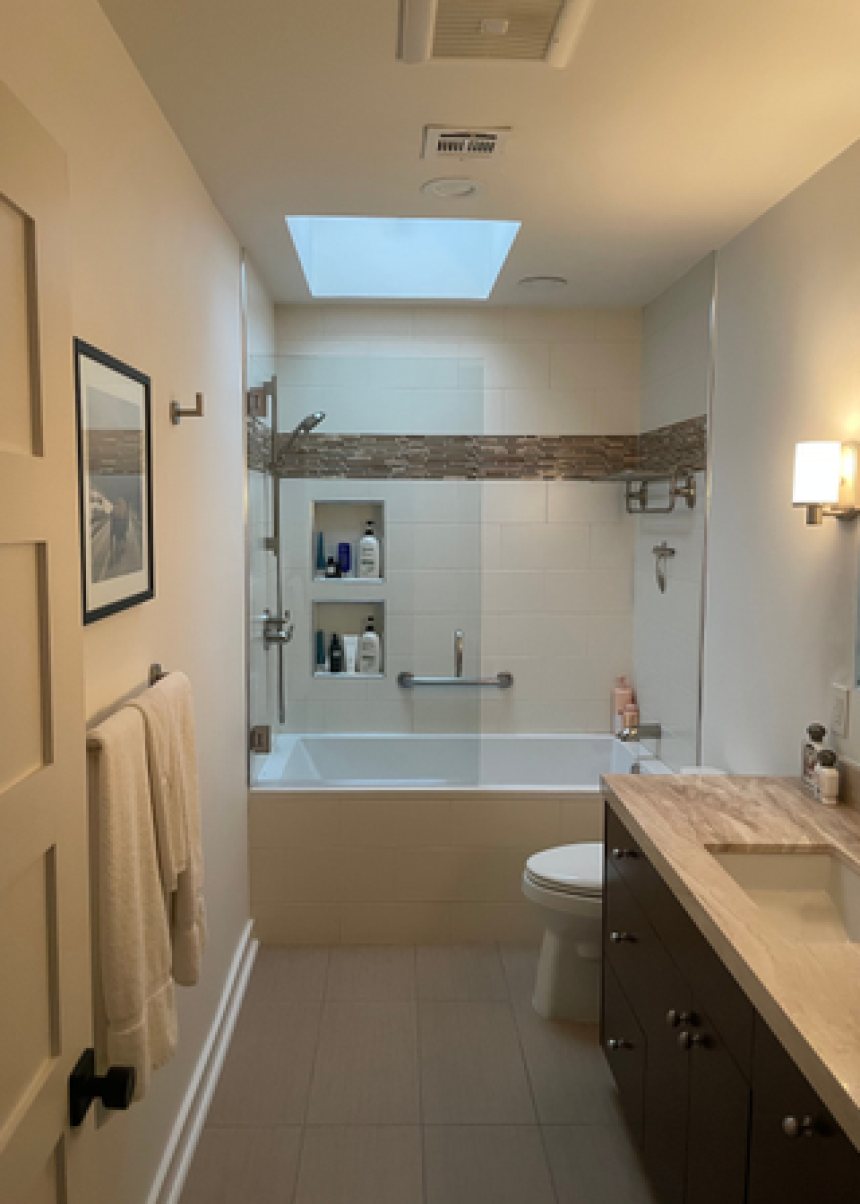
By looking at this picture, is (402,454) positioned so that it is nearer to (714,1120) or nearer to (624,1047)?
(624,1047)

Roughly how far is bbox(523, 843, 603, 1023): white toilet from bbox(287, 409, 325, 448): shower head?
1729 mm

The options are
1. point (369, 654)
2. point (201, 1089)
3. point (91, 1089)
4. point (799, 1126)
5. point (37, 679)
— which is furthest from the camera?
point (369, 654)

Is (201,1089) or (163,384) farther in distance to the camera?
(201,1089)

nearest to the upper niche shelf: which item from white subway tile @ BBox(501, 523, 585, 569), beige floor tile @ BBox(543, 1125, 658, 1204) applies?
white subway tile @ BBox(501, 523, 585, 569)

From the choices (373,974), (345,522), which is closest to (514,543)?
(345,522)

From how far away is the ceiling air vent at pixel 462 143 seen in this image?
2.21m

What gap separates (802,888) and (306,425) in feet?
7.67

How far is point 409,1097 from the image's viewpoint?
2.54 meters

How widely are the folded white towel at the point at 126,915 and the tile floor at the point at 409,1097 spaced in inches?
33.4

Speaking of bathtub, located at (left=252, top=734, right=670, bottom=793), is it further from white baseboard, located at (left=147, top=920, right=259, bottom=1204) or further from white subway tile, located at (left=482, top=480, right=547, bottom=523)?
white subway tile, located at (left=482, top=480, right=547, bottom=523)

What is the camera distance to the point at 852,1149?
1156mm

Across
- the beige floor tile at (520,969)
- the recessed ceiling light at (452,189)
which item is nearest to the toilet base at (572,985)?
the beige floor tile at (520,969)

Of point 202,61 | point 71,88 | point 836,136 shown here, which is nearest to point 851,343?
point 836,136

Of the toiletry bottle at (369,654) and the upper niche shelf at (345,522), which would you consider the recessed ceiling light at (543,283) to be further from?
the toiletry bottle at (369,654)
